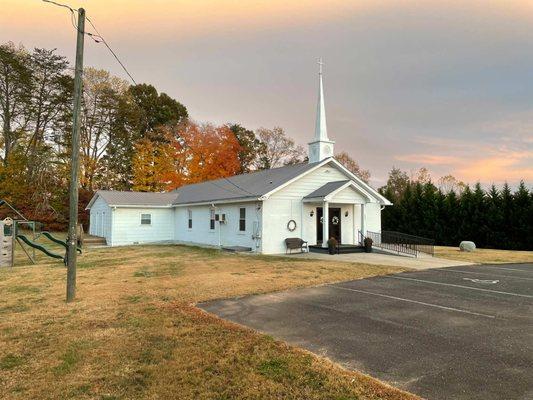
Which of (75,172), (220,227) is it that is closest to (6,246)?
(75,172)

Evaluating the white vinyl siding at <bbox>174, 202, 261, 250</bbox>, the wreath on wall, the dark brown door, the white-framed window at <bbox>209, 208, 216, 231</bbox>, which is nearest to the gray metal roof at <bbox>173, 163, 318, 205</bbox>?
the white vinyl siding at <bbox>174, 202, 261, 250</bbox>

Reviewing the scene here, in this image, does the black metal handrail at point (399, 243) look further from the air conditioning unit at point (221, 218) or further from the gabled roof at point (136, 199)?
the gabled roof at point (136, 199)

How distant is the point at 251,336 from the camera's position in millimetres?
6031

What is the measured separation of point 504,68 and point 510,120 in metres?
4.88

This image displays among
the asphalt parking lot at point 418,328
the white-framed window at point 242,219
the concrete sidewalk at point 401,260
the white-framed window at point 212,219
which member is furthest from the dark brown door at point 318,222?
the asphalt parking lot at point 418,328

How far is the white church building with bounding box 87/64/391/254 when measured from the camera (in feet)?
65.6

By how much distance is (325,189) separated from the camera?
2069 centimetres

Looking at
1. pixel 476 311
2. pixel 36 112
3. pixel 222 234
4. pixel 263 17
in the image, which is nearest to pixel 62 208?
pixel 36 112

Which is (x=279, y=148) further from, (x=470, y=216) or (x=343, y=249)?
(x=343, y=249)

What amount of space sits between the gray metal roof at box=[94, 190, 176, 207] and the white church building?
0.23ft

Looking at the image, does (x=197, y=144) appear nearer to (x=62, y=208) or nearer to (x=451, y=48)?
(x=62, y=208)

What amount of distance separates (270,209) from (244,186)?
444 centimetres

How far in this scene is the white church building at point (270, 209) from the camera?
65.6ft

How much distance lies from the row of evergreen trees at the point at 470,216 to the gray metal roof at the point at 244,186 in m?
13.1
